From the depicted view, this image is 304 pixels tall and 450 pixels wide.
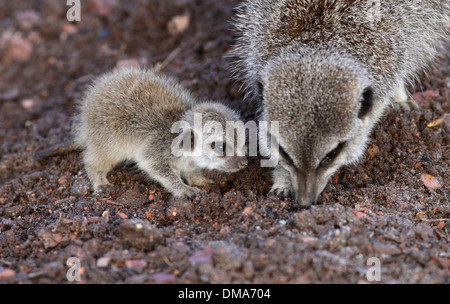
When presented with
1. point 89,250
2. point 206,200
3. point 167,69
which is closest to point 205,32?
point 167,69

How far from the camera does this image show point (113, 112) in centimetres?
523

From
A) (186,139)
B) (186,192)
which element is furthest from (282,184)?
(186,139)

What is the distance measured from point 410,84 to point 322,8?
5.96ft

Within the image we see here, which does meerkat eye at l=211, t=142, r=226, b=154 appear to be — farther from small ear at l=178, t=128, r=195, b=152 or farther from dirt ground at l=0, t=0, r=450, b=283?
dirt ground at l=0, t=0, r=450, b=283

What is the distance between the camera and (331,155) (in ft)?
14.0

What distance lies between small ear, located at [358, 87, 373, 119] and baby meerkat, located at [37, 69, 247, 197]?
4.01ft

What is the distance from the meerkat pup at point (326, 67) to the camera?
13.3ft

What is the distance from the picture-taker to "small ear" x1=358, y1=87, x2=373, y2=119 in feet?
14.2

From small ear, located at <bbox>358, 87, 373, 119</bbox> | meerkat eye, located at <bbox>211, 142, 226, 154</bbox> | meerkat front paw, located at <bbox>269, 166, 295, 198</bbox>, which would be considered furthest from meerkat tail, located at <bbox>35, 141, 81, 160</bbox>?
small ear, located at <bbox>358, 87, 373, 119</bbox>

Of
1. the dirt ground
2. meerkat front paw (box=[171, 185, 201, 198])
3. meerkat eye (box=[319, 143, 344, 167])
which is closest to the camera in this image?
the dirt ground

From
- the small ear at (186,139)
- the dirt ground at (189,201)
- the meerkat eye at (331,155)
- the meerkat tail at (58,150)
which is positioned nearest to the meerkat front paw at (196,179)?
the dirt ground at (189,201)

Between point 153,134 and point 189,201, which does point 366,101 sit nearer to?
point 189,201

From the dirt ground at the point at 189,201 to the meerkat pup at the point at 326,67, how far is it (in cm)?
38

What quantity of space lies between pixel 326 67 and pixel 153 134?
1.96 meters
